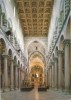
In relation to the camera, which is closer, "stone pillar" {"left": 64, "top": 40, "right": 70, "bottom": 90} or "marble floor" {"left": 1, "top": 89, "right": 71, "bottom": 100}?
"marble floor" {"left": 1, "top": 89, "right": 71, "bottom": 100}

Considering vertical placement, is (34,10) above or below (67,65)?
above

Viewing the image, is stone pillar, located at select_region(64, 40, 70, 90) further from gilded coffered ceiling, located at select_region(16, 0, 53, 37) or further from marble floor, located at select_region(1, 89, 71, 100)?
gilded coffered ceiling, located at select_region(16, 0, 53, 37)

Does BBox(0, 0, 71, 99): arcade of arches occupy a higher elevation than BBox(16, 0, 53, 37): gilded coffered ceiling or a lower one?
lower

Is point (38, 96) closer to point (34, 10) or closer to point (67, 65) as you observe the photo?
point (67, 65)

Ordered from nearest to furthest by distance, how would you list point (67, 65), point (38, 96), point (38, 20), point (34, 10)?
point (38, 96)
point (67, 65)
point (34, 10)
point (38, 20)

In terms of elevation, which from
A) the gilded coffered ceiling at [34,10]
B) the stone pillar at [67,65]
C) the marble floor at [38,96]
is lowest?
the marble floor at [38,96]

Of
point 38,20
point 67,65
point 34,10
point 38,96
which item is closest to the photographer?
point 38,96

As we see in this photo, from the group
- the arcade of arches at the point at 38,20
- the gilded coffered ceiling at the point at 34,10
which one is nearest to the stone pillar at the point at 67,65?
the arcade of arches at the point at 38,20

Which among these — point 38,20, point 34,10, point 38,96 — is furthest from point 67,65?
point 38,20

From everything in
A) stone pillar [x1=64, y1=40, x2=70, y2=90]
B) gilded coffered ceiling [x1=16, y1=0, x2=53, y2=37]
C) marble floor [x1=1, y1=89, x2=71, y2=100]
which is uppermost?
gilded coffered ceiling [x1=16, y1=0, x2=53, y2=37]

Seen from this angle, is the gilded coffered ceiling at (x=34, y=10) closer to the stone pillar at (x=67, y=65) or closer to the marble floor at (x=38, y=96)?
the stone pillar at (x=67, y=65)

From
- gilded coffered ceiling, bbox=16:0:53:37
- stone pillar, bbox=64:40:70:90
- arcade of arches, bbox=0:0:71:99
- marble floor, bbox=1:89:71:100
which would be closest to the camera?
marble floor, bbox=1:89:71:100

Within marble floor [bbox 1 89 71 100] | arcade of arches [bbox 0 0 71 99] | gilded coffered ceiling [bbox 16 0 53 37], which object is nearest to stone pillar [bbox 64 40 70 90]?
arcade of arches [bbox 0 0 71 99]

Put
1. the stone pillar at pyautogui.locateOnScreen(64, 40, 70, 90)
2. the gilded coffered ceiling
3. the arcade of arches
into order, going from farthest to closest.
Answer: the gilded coffered ceiling → the arcade of arches → the stone pillar at pyautogui.locateOnScreen(64, 40, 70, 90)
